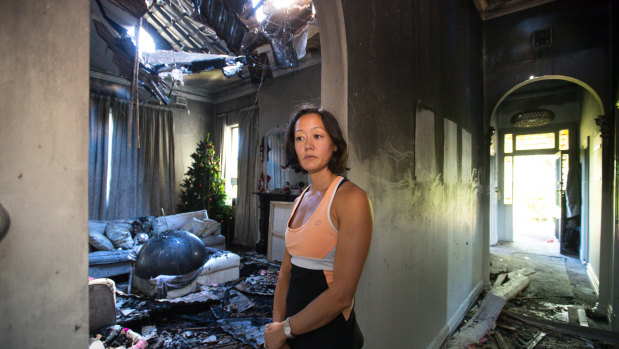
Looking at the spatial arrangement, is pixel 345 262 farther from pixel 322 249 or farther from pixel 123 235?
pixel 123 235

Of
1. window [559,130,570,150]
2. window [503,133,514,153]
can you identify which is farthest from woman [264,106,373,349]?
window [503,133,514,153]

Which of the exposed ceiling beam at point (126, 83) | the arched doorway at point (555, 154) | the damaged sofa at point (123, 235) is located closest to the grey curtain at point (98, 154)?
the exposed ceiling beam at point (126, 83)

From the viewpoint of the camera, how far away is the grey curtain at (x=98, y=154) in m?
6.87

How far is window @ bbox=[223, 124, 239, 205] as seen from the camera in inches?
338

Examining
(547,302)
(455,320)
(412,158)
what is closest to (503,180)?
(547,302)

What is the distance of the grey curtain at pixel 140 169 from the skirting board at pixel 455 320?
22.5 ft

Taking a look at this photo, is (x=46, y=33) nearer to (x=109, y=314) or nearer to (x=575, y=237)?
(x=109, y=314)

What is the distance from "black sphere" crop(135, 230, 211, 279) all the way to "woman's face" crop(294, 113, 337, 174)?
12.4 ft

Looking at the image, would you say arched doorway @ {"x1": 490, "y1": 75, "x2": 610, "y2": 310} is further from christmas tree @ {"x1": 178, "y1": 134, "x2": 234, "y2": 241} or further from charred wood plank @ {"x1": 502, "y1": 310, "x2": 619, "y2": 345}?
christmas tree @ {"x1": 178, "y1": 134, "x2": 234, "y2": 241}

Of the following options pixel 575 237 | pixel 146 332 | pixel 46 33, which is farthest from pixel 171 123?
pixel 575 237

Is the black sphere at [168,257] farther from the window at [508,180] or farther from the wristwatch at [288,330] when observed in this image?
the window at [508,180]

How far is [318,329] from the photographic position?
45.7 inches

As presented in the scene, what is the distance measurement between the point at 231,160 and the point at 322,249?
26.3 ft

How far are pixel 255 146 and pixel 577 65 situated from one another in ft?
21.2
